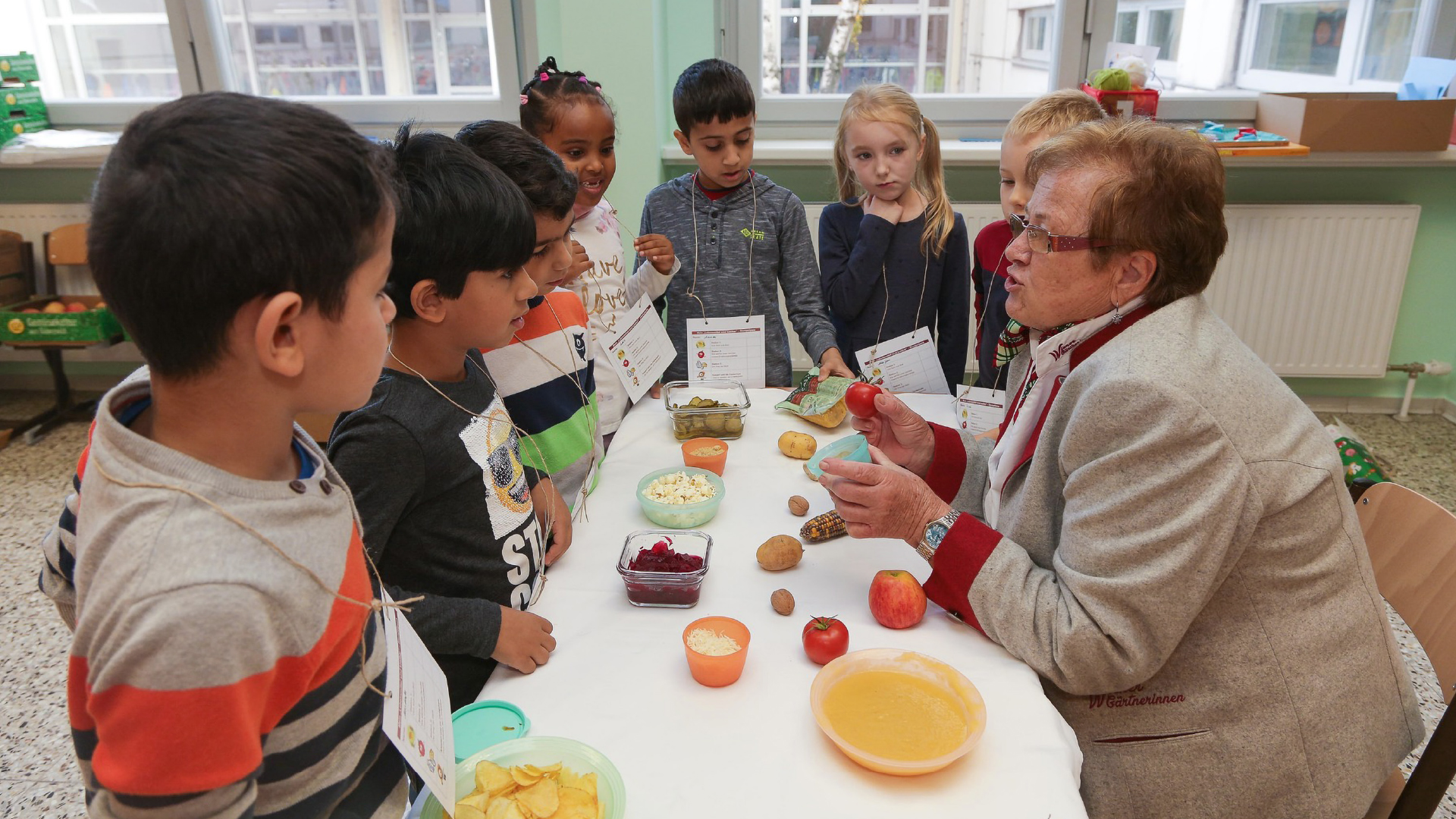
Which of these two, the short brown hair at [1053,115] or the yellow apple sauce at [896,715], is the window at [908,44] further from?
the yellow apple sauce at [896,715]

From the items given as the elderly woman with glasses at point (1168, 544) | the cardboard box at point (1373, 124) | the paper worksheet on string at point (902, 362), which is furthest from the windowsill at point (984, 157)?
the elderly woman with glasses at point (1168, 544)

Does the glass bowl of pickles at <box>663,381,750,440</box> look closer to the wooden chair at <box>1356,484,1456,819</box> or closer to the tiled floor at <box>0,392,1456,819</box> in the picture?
the wooden chair at <box>1356,484,1456,819</box>

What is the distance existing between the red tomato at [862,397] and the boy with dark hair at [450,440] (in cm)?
68

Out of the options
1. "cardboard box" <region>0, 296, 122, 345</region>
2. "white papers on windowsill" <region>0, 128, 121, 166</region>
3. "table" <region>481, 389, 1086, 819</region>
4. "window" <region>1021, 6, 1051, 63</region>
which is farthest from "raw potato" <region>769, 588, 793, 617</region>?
"white papers on windowsill" <region>0, 128, 121, 166</region>

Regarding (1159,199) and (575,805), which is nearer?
(575,805)

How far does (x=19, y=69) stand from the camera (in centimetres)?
404

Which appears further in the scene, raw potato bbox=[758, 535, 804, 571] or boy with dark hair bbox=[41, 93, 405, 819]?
raw potato bbox=[758, 535, 804, 571]

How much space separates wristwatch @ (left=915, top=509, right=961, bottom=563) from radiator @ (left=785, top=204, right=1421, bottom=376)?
2666 mm

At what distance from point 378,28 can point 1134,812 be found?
4.54 m

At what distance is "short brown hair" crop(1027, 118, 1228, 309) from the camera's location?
1.15 metres

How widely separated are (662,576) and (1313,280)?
3.85 m

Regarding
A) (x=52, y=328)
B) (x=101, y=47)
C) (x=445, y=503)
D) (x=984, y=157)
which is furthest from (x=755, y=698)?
(x=101, y=47)

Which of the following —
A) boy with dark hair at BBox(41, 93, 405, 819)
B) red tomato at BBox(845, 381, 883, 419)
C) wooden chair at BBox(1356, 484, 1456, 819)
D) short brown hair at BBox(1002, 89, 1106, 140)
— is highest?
short brown hair at BBox(1002, 89, 1106, 140)

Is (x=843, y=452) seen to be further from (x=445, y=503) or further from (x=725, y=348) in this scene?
(x=445, y=503)
